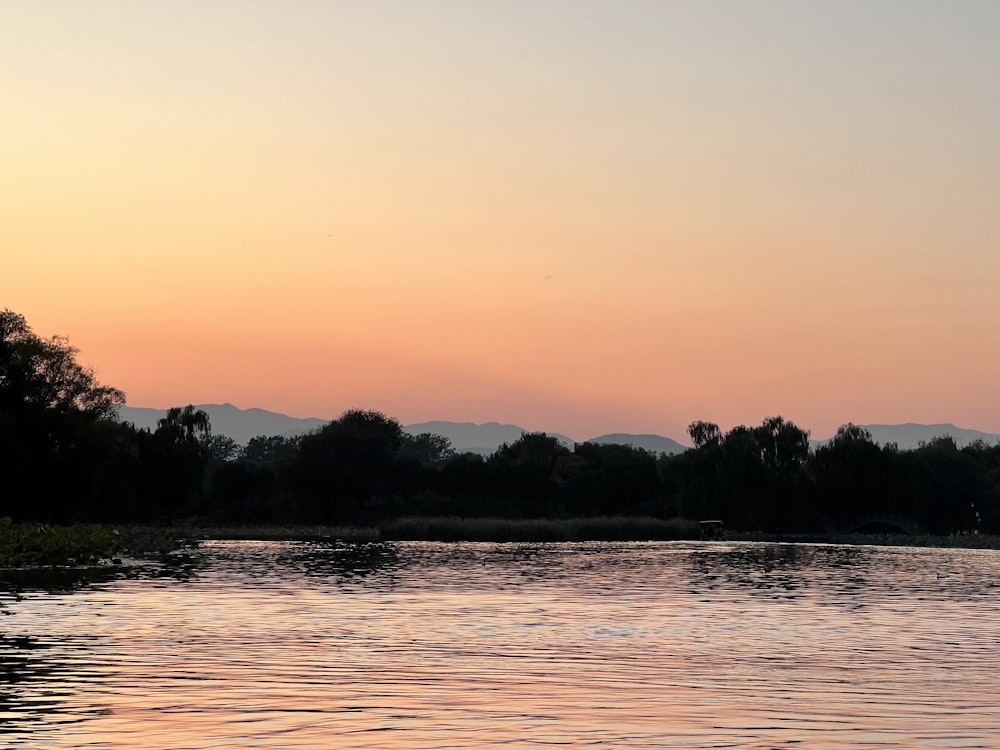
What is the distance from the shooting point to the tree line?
96.2 meters

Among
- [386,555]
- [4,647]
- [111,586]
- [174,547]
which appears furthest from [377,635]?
[174,547]

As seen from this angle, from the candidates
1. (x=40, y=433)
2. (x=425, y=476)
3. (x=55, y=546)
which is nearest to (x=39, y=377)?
(x=40, y=433)

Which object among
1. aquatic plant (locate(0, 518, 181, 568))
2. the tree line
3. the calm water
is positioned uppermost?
the tree line

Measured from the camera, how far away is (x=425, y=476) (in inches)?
6122

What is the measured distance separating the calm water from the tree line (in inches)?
1777

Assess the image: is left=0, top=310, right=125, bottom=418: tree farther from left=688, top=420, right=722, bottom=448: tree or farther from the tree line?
left=688, top=420, right=722, bottom=448: tree

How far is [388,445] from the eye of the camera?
506 ft

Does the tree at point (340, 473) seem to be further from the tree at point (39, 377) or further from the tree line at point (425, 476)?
the tree at point (39, 377)

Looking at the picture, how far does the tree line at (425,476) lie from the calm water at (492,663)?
45138 mm

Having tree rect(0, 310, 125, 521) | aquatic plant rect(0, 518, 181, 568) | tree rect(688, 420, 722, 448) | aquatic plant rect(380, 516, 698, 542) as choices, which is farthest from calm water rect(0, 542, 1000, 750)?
tree rect(688, 420, 722, 448)

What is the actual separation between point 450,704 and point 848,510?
120 meters

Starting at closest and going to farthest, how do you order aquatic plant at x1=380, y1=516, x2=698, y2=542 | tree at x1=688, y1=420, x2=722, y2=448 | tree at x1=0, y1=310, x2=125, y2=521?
tree at x1=0, y1=310, x2=125, y2=521 → aquatic plant at x1=380, y1=516, x2=698, y2=542 → tree at x1=688, y1=420, x2=722, y2=448

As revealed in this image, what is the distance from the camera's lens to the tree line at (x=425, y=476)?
96.2 metres

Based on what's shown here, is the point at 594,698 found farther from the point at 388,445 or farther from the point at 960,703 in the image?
the point at 388,445
